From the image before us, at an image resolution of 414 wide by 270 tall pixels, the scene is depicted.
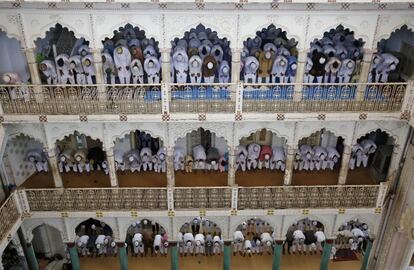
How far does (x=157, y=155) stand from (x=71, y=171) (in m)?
3.43

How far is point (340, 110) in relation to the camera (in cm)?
1362

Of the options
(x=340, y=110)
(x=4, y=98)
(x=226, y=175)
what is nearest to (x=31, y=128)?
(x=4, y=98)

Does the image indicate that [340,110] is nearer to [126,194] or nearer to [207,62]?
[207,62]

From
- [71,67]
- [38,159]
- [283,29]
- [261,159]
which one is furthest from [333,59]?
[38,159]

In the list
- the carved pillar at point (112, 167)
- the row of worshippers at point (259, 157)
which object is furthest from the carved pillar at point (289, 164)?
the carved pillar at point (112, 167)

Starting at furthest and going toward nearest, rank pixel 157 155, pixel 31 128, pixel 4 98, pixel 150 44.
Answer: pixel 157 155 < pixel 150 44 < pixel 31 128 < pixel 4 98

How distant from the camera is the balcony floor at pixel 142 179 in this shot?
16.0m

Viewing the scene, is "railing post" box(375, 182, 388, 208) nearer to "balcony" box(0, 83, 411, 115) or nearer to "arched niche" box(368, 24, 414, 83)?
"balcony" box(0, 83, 411, 115)

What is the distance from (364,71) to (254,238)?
8.46 meters

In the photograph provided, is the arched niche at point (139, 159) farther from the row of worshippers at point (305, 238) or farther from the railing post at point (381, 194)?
the railing post at point (381, 194)

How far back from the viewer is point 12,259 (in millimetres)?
16000

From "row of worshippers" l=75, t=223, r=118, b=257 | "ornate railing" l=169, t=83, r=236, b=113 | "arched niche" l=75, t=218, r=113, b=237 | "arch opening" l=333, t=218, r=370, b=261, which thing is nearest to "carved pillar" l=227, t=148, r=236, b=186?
"ornate railing" l=169, t=83, r=236, b=113

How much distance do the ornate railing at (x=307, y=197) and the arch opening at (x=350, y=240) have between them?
11.0 feet

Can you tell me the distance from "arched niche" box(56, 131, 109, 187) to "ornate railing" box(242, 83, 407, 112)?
628 centimetres
